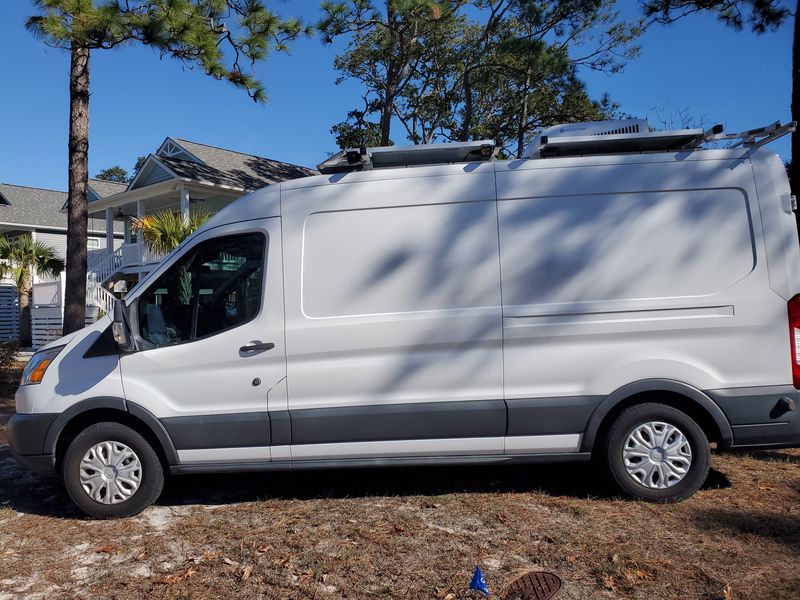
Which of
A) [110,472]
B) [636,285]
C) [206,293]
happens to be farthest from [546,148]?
[110,472]

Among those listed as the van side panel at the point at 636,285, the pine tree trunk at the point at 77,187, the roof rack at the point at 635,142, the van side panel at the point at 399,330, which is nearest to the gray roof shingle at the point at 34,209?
the pine tree trunk at the point at 77,187

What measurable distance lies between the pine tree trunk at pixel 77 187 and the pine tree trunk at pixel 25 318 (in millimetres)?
9791

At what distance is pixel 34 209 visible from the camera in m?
27.9

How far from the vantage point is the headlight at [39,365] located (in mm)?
4582

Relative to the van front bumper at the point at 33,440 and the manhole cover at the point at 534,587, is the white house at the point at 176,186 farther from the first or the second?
the manhole cover at the point at 534,587

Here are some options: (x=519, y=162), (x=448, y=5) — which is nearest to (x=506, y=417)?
(x=519, y=162)

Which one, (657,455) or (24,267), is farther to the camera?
(24,267)

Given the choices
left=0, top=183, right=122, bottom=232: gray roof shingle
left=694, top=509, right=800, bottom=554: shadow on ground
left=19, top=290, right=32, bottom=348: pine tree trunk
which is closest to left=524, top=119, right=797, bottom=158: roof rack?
left=694, top=509, right=800, bottom=554: shadow on ground

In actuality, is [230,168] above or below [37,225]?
above

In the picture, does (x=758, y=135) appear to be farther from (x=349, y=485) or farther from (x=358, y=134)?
(x=358, y=134)

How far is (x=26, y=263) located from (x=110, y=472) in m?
A: 16.4

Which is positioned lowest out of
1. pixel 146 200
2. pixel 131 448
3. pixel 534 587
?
pixel 534 587

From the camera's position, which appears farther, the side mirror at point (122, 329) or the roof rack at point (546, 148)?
the roof rack at point (546, 148)

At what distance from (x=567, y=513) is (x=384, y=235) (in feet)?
7.43
